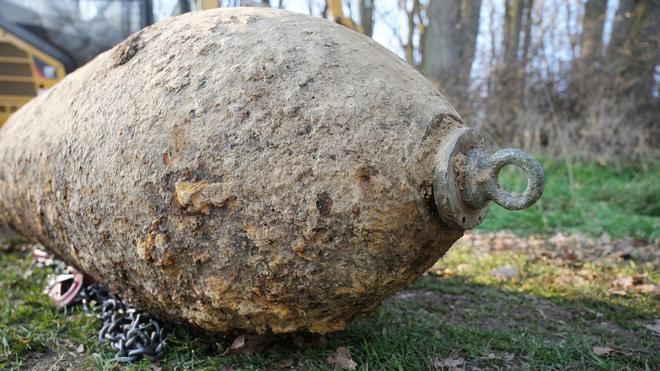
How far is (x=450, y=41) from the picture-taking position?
827 centimetres

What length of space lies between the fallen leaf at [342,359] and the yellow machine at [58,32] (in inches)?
172

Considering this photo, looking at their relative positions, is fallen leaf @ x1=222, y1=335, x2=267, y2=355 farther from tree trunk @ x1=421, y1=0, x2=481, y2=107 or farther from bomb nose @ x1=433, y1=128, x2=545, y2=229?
tree trunk @ x1=421, y1=0, x2=481, y2=107

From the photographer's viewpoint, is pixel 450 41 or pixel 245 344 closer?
pixel 245 344

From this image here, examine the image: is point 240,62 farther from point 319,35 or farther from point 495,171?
point 495,171

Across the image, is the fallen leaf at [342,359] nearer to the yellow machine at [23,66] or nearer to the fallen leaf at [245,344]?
the fallen leaf at [245,344]

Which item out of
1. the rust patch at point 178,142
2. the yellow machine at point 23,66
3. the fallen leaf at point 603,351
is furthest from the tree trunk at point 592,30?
the rust patch at point 178,142

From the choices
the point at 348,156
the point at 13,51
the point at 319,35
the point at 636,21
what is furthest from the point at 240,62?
the point at 636,21

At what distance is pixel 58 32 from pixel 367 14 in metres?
6.69

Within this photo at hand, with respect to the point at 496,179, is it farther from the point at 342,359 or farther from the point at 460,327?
the point at 460,327

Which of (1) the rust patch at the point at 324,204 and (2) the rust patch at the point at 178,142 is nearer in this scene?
(1) the rust patch at the point at 324,204

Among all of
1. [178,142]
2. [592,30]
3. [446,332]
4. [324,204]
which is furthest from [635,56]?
[178,142]

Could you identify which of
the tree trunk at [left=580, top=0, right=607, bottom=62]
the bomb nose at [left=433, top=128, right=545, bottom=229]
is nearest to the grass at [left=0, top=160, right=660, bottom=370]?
the bomb nose at [left=433, top=128, right=545, bottom=229]

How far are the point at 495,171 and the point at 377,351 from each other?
2.76 ft

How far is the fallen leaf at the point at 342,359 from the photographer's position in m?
1.90
